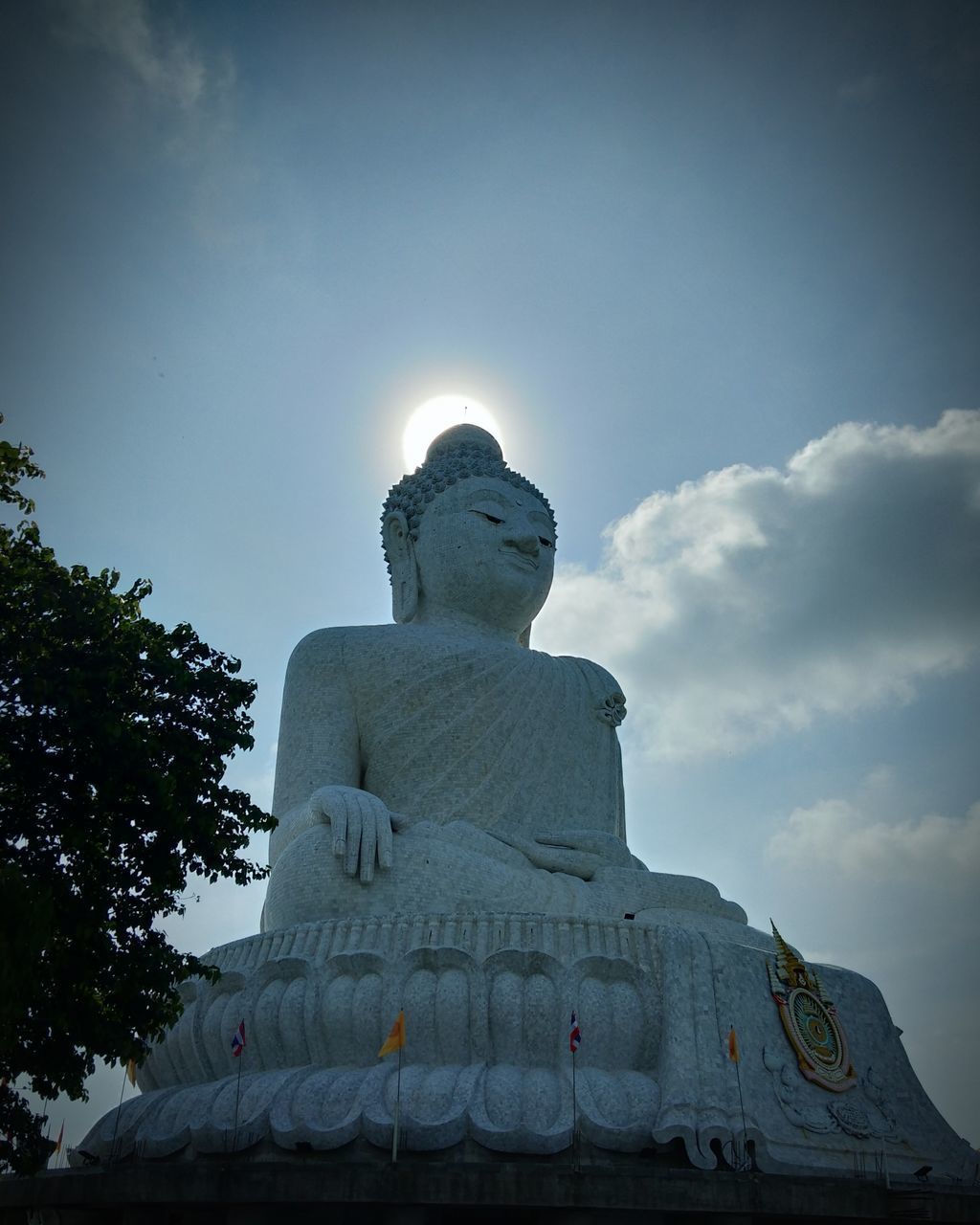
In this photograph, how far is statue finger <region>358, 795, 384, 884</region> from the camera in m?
8.49

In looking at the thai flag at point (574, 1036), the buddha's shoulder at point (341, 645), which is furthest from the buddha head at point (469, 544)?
the thai flag at point (574, 1036)

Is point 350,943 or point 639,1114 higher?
point 350,943

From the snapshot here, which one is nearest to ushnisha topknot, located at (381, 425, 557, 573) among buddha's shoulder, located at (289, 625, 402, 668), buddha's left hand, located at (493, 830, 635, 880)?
buddha's shoulder, located at (289, 625, 402, 668)

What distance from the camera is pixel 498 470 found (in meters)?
12.7

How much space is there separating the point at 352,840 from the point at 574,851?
201cm

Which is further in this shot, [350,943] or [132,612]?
[132,612]

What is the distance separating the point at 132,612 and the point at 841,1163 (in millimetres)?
6081

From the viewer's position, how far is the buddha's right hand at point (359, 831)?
8.53 m

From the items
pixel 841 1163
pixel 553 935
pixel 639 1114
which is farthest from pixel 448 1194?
pixel 841 1163

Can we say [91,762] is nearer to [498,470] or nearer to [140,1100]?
[140,1100]

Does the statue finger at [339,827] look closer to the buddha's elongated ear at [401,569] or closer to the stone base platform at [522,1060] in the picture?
the stone base platform at [522,1060]

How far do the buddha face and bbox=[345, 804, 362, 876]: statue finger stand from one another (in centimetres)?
365

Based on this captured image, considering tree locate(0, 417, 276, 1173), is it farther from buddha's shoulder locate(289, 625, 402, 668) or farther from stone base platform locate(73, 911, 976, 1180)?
buddha's shoulder locate(289, 625, 402, 668)

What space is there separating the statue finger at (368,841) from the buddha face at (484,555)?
3.58 m
